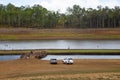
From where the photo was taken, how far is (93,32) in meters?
158

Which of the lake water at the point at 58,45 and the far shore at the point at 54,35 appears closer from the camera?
the lake water at the point at 58,45

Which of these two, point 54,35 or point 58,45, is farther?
point 54,35

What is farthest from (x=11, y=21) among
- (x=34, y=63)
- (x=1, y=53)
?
(x=34, y=63)

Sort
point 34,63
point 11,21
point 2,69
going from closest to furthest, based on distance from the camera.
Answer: point 2,69 < point 34,63 < point 11,21

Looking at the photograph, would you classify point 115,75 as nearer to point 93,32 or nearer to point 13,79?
point 13,79

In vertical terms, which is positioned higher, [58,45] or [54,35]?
[54,35]

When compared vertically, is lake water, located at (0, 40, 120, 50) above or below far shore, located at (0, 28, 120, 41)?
below

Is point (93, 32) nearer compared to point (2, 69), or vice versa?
point (2, 69)

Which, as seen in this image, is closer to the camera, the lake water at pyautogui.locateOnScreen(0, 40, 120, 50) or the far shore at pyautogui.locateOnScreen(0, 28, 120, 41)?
the lake water at pyautogui.locateOnScreen(0, 40, 120, 50)

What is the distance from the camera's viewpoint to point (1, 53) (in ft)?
260

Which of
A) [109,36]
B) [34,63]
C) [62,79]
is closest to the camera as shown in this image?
[62,79]

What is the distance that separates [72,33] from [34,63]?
88.9 metres

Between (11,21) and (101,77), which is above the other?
(11,21)

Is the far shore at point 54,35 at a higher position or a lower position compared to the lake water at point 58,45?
higher
